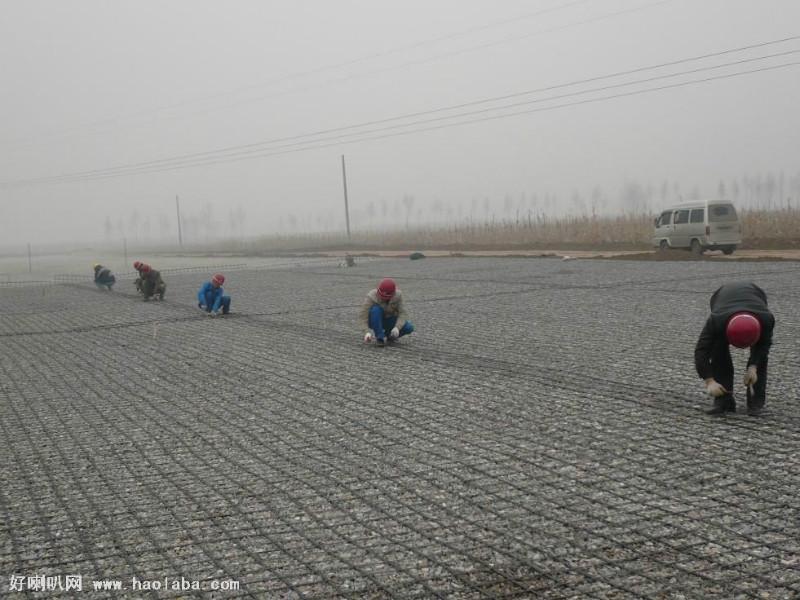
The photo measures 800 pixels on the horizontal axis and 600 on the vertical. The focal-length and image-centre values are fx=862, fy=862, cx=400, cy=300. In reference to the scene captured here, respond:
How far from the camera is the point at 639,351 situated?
380 inches

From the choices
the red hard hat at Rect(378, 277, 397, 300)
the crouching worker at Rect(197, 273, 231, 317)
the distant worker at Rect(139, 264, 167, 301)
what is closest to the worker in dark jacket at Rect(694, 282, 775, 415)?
the red hard hat at Rect(378, 277, 397, 300)

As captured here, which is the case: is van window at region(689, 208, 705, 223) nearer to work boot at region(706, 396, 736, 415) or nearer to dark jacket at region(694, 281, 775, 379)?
work boot at region(706, 396, 736, 415)

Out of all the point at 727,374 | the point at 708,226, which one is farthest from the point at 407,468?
the point at 708,226

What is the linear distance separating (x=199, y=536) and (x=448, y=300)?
40.1 feet

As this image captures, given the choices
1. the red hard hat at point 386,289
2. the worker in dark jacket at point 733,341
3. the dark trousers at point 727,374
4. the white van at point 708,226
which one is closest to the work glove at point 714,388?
the worker in dark jacket at point 733,341

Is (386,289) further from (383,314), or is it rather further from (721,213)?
(721,213)

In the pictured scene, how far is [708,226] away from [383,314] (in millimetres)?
16956

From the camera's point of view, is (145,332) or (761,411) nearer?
(761,411)

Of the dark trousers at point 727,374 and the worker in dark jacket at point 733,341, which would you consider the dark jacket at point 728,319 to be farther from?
the dark trousers at point 727,374

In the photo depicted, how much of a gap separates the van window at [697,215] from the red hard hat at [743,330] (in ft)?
66.7

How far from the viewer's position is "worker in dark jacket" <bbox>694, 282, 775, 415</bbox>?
19.6 feet

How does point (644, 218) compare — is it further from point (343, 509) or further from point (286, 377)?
point (343, 509)

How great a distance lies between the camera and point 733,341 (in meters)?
5.98

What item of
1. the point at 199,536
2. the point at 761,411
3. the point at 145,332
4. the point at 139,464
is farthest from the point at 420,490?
the point at 145,332
